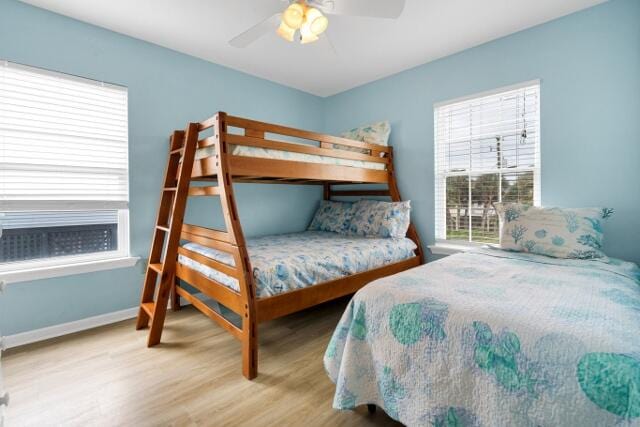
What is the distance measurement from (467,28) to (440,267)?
2.01 metres

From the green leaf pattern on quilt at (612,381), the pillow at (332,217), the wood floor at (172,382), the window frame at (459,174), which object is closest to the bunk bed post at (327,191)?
the pillow at (332,217)

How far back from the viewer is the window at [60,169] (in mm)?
2092

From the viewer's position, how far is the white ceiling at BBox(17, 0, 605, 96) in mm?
2107

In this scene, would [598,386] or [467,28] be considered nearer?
[598,386]

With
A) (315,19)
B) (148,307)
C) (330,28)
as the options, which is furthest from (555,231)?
(148,307)

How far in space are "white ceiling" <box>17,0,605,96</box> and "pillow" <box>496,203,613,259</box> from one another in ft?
4.79

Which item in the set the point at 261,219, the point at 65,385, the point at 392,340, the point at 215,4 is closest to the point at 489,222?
the point at 392,340

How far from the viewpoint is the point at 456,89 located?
284 centimetres

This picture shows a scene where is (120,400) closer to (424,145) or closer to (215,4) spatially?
(215,4)

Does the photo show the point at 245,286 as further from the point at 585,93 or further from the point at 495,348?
the point at 585,93

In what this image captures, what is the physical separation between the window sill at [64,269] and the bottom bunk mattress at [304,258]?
471mm

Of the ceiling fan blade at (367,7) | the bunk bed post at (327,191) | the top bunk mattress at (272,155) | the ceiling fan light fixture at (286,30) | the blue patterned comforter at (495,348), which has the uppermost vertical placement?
the ceiling fan blade at (367,7)

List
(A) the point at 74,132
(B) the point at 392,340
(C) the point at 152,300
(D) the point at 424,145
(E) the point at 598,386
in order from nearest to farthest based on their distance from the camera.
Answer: (E) the point at 598,386 → (B) the point at 392,340 → (A) the point at 74,132 → (C) the point at 152,300 → (D) the point at 424,145

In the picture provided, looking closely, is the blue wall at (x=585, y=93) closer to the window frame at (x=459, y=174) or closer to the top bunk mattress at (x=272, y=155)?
the window frame at (x=459, y=174)
